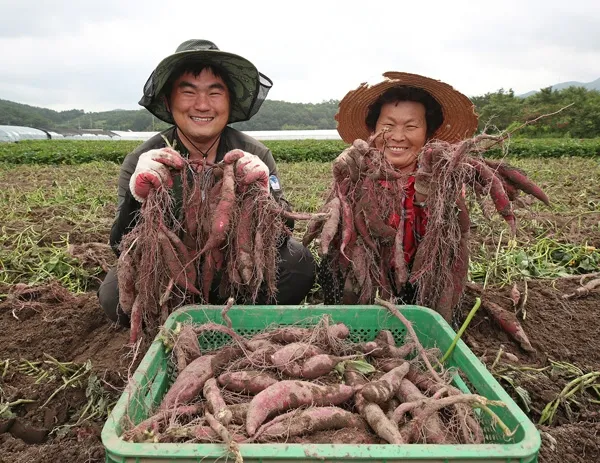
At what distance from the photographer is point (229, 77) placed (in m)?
2.69

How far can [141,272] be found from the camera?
2076 millimetres

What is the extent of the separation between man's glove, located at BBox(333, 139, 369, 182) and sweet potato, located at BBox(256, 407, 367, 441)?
3.57ft

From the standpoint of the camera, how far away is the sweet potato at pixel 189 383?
1.59 meters

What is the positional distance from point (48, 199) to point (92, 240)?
2221mm

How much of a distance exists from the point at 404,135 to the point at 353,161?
57 cm

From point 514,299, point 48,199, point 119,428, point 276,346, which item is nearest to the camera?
point 119,428

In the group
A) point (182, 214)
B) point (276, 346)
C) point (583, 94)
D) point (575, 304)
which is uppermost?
point (583, 94)

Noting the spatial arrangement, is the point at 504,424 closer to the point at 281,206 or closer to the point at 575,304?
the point at 281,206

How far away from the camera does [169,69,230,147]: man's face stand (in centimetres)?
256

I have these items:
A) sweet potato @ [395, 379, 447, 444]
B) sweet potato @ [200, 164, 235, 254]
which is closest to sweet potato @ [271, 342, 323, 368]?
sweet potato @ [395, 379, 447, 444]

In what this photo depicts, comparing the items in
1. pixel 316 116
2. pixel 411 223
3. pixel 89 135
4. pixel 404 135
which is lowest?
pixel 89 135

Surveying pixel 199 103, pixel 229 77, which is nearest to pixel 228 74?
pixel 229 77

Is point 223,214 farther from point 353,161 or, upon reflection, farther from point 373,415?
point 373,415

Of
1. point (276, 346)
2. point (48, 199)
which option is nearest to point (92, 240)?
point (48, 199)
